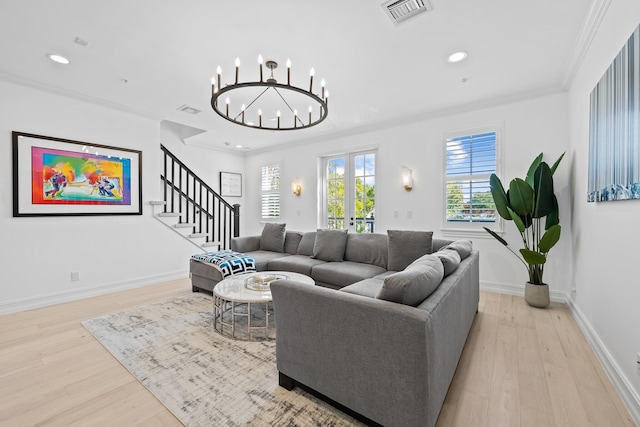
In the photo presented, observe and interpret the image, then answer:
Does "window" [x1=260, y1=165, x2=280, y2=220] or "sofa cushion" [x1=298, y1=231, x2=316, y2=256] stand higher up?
"window" [x1=260, y1=165, x2=280, y2=220]

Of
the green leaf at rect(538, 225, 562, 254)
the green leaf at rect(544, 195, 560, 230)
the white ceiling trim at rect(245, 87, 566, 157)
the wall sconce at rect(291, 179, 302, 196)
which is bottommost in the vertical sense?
the green leaf at rect(538, 225, 562, 254)

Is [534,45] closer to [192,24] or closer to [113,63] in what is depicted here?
[192,24]

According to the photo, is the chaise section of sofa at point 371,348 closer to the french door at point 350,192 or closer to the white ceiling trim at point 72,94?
the french door at point 350,192

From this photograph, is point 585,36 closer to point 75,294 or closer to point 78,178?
point 78,178

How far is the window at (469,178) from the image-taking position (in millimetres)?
3957

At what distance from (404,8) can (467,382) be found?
277 centimetres

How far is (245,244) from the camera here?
480 cm

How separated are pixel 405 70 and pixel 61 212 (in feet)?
15.2

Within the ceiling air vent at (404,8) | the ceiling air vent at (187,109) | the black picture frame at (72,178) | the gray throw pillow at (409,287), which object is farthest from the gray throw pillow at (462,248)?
the black picture frame at (72,178)

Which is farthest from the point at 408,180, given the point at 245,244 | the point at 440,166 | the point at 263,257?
the point at 245,244

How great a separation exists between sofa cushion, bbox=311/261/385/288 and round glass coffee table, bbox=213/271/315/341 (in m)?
0.47

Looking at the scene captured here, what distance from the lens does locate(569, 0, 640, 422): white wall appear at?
1713 mm

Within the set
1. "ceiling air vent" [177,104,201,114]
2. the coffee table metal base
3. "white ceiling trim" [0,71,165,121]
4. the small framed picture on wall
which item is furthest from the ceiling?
the small framed picture on wall

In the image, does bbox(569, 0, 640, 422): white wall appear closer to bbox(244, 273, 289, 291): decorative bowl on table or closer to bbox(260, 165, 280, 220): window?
bbox(244, 273, 289, 291): decorative bowl on table
